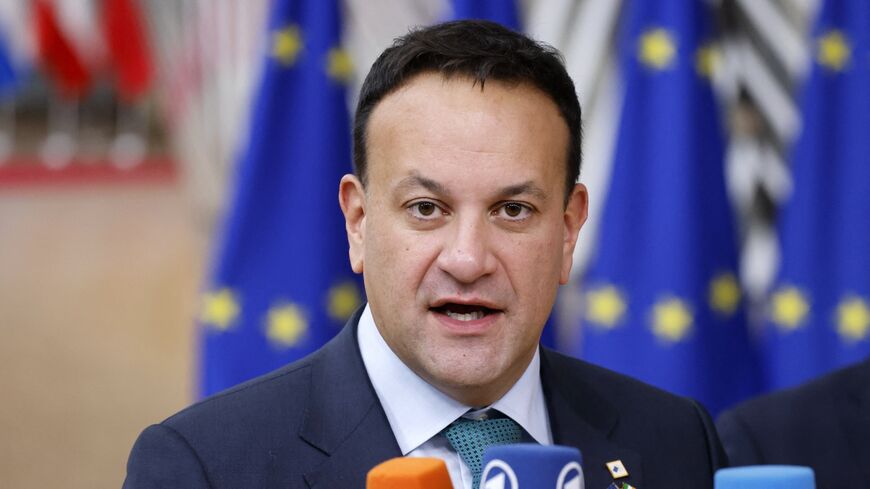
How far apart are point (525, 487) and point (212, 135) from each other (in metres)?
4.60

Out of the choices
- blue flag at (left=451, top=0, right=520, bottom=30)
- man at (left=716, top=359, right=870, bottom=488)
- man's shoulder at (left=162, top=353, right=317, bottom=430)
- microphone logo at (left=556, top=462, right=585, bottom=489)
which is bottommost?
man at (left=716, top=359, right=870, bottom=488)

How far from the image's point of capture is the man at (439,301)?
2.28m

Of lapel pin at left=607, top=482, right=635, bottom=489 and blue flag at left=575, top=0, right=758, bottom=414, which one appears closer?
lapel pin at left=607, top=482, right=635, bottom=489

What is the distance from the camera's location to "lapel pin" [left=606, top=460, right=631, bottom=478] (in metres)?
2.50

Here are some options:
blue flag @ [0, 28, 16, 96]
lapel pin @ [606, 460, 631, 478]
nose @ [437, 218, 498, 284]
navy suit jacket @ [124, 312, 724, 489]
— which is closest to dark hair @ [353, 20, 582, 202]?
nose @ [437, 218, 498, 284]

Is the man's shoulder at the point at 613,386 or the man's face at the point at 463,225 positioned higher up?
the man's face at the point at 463,225

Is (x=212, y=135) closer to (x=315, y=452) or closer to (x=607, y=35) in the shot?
(x=607, y=35)

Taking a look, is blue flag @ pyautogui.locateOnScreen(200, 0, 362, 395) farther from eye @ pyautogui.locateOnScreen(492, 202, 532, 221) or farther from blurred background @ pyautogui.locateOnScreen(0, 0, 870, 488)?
eye @ pyautogui.locateOnScreen(492, 202, 532, 221)

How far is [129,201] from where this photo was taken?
11609 millimetres

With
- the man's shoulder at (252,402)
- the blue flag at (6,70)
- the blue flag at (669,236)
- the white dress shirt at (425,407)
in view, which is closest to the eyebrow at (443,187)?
the white dress shirt at (425,407)

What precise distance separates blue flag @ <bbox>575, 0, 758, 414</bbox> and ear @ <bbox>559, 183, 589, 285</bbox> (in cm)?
210

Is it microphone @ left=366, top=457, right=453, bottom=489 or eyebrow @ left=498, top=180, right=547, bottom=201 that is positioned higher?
eyebrow @ left=498, top=180, right=547, bottom=201

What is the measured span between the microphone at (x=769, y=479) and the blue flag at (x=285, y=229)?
329cm

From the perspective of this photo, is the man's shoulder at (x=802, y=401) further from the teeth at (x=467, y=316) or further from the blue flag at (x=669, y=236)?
the blue flag at (x=669, y=236)
